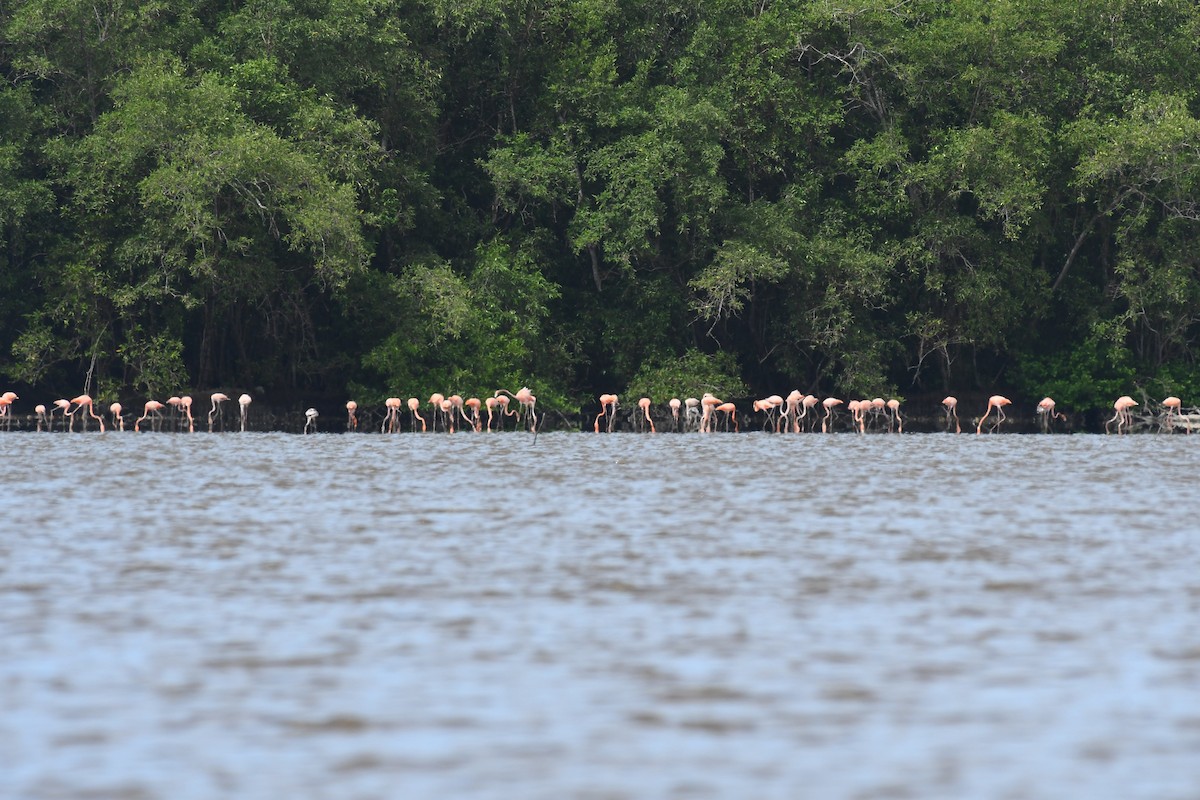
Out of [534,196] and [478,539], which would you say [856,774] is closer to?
[478,539]

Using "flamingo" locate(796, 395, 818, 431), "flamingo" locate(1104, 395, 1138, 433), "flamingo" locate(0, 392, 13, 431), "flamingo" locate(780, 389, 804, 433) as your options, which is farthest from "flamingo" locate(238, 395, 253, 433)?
"flamingo" locate(1104, 395, 1138, 433)

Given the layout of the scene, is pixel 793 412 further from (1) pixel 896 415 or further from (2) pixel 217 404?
(2) pixel 217 404

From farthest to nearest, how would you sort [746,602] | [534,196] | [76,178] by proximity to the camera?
[534,196]
[76,178]
[746,602]

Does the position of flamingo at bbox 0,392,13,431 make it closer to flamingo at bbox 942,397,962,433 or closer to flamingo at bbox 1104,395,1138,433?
flamingo at bbox 942,397,962,433

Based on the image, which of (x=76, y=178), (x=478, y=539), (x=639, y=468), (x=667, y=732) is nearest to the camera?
(x=667, y=732)

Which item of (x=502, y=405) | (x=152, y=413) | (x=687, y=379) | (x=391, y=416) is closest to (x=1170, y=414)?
(x=687, y=379)

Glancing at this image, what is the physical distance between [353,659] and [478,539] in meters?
7.36

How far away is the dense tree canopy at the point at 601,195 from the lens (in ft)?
162

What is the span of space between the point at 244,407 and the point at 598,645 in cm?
3799

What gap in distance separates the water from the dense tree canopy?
83.3 feet

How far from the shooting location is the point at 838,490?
26547 mm

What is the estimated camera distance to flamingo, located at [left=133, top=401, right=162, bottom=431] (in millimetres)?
48156

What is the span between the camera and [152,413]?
5138 centimetres

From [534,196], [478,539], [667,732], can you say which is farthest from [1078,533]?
[534,196]
